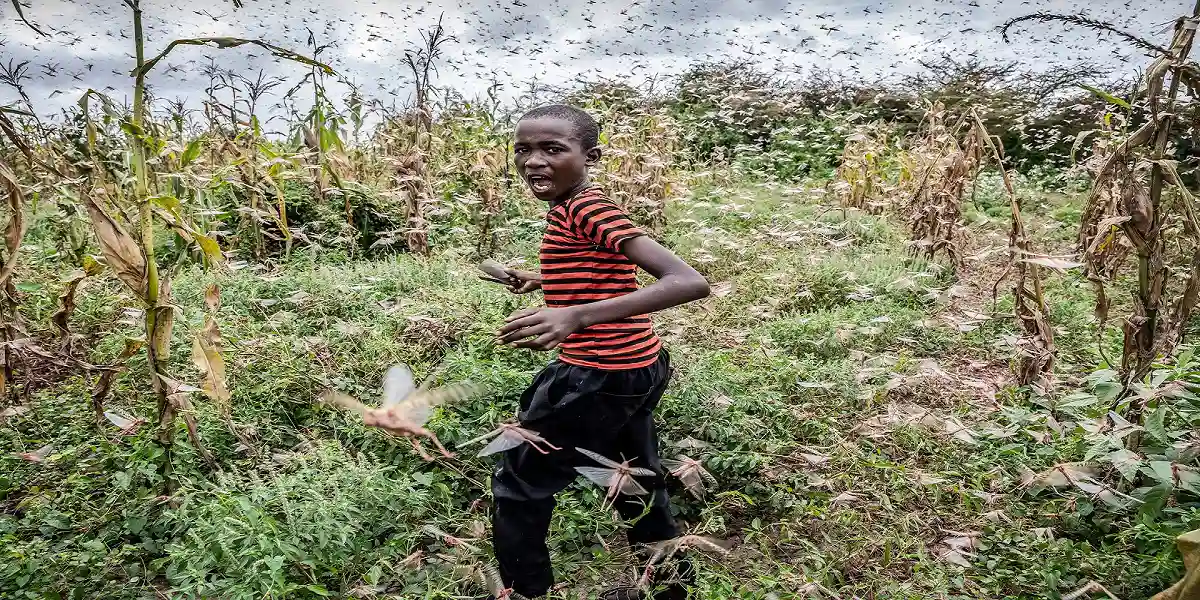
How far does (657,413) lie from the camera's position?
271cm

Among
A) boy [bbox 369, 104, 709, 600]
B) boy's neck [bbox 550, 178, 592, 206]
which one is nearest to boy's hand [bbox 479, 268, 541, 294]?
boy [bbox 369, 104, 709, 600]

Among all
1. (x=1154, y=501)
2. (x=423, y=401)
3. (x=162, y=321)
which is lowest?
(x=1154, y=501)

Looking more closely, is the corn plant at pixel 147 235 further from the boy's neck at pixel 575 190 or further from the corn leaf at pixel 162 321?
the boy's neck at pixel 575 190

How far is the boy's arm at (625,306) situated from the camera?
1.49 metres

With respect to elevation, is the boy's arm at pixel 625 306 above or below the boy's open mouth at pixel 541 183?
below

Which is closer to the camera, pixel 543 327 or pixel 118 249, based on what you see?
pixel 543 327

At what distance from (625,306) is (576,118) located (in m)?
0.53

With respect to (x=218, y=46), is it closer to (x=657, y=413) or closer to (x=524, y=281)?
(x=524, y=281)

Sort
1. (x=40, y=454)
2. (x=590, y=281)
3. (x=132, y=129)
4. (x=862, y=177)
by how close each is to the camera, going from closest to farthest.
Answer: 1. (x=590, y=281)
2. (x=132, y=129)
3. (x=40, y=454)
4. (x=862, y=177)

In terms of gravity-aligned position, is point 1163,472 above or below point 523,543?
above

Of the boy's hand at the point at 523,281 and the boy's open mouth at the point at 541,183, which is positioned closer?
the boy's open mouth at the point at 541,183

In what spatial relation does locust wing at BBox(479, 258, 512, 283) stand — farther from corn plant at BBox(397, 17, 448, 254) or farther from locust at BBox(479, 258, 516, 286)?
corn plant at BBox(397, 17, 448, 254)

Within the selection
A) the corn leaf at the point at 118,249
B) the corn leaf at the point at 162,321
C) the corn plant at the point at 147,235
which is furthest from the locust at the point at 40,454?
the corn leaf at the point at 118,249

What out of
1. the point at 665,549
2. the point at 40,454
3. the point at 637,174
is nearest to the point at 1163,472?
the point at 665,549
